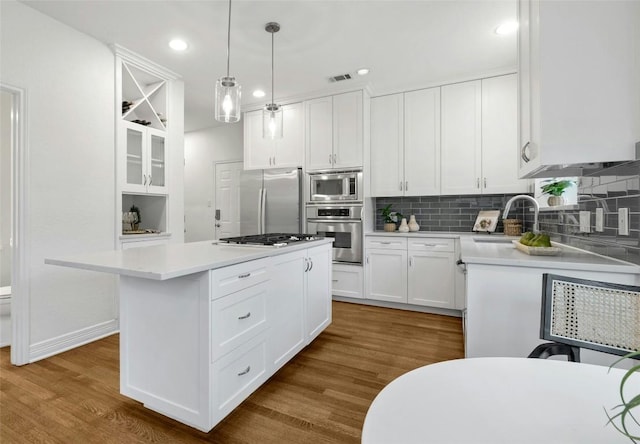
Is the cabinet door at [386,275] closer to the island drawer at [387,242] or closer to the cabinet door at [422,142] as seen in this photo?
the island drawer at [387,242]

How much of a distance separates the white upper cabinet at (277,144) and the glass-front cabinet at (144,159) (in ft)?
4.20

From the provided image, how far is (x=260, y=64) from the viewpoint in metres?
3.37

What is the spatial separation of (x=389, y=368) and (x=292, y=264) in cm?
103

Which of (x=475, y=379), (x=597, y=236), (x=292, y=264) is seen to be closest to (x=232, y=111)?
(x=292, y=264)

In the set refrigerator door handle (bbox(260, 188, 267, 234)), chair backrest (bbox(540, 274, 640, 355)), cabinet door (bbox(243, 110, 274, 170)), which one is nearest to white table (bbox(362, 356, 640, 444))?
chair backrest (bbox(540, 274, 640, 355))

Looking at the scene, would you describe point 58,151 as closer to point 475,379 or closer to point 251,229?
point 251,229

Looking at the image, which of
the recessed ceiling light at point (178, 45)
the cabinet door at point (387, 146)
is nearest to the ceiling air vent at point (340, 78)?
the cabinet door at point (387, 146)

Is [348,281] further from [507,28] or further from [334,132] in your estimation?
[507,28]

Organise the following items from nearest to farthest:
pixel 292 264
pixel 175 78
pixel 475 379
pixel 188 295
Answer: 1. pixel 475 379
2. pixel 188 295
3. pixel 292 264
4. pixel 175 78

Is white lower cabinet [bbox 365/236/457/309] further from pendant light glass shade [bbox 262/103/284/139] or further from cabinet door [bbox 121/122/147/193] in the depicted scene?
cabinet door [bbox 121/122/147/193]

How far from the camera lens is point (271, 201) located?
4277 mm

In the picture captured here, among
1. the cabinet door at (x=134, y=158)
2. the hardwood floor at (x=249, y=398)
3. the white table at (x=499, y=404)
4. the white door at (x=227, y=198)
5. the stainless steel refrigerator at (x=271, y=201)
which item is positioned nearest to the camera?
the white table at (x=499, y=404)

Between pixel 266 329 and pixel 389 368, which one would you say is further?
pixel 389 368

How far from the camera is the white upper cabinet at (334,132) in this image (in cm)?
388
